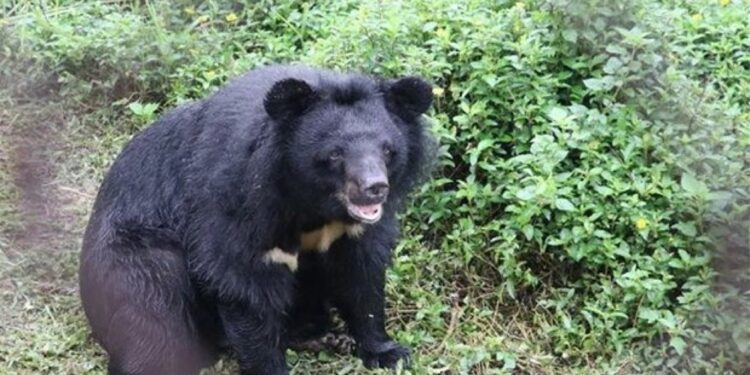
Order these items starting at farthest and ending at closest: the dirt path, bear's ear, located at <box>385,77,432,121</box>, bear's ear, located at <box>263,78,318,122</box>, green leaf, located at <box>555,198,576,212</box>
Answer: the dirt path → green leaf, located at <box>555,198,576,212</box> → bear's ear, located at <box>385,77,432,121</box> → bear's ear, located at <box>263,78,318,122</box>

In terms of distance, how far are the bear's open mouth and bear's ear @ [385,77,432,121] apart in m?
0.44

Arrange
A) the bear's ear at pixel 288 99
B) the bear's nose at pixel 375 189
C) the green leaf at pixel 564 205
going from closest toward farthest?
the bear's nose at pixel 375 189
the bear's ear at pixel 288 99
the green leaf at pixel 564 205

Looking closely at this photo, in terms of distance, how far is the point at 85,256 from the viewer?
5516mm

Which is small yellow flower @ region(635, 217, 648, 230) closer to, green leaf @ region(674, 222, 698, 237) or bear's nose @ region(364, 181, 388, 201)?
green leaf @ region(674, 222, 698, 237)

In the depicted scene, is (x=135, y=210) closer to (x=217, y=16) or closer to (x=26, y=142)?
(x=26, y=142)

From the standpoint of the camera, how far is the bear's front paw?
18.4 ft

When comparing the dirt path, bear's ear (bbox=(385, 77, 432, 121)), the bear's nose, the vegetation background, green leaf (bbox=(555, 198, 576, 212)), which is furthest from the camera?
the dirt path

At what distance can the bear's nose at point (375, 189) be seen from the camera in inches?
190

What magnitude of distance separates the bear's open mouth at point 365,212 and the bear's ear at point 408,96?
444mm

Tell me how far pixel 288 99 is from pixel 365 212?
0.50 metres

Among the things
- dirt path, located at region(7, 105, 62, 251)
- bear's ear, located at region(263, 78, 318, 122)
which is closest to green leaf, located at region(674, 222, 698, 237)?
bear's ear, located at region(263, 78, 318, 122)

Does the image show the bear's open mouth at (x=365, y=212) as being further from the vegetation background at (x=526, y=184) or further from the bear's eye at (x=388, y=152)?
the vegetation background at (x=526, y=184)

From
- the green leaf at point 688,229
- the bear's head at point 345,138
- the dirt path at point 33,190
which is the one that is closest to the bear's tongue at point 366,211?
the bear's head at point 345,138

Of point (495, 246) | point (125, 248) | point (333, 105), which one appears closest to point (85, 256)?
point (125, 248)
